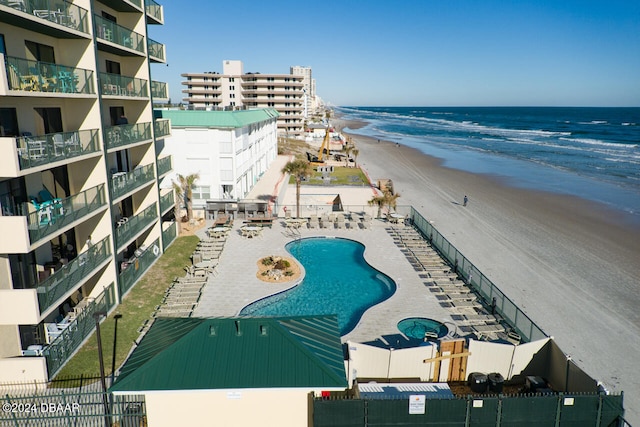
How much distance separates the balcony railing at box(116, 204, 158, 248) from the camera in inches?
917

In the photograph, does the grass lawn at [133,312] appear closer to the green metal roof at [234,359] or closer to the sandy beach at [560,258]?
the green metal roof at [234,359]

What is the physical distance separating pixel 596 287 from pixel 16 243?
30.3 metres

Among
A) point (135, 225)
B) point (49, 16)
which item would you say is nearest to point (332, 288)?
point (135, 225)

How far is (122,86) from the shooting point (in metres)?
24.0

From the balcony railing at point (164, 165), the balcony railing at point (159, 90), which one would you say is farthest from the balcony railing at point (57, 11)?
the balcony railing at point (164, 165)

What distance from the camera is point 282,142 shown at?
9625 centimetres

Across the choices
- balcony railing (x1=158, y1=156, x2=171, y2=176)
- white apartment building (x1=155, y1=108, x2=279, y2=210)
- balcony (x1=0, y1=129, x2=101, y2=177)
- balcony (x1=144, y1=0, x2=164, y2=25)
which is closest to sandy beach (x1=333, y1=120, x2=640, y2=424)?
white apartment building (x1=155, y1=108, x2=279, y2=210)

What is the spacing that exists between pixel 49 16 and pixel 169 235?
57.9 ft

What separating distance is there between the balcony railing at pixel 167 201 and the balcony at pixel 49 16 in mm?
13229

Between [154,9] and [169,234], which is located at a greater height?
[154,9]

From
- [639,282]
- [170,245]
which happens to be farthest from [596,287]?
[170,245]

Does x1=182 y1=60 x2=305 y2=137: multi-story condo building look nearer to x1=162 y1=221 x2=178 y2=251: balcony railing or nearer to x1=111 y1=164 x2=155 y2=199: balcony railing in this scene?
x1=162 y1=221 x2=178 y2=251: balcony railing

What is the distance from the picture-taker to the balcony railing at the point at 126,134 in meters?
22.2

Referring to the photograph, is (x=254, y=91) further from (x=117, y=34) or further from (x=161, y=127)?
(x=117, y=34)
